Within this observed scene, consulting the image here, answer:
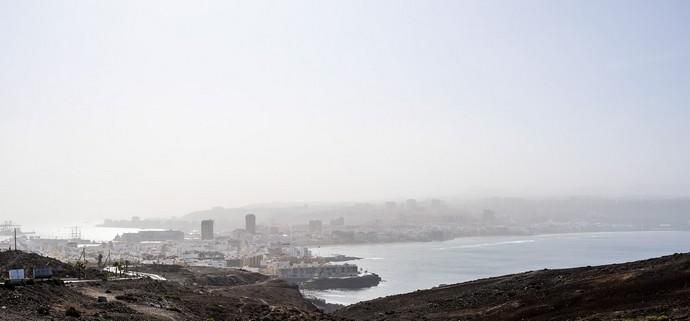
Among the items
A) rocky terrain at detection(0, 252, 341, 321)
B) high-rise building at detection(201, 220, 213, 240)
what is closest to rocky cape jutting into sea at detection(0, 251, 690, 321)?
rocky terrain at detection(0, 252, 341, 321)

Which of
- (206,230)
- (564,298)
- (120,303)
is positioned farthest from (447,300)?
(206,230)

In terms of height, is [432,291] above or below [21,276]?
below

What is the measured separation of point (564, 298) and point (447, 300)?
6.97m

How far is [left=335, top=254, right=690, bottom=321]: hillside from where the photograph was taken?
61.0ft

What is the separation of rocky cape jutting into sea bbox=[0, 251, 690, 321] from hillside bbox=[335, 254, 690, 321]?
0.12 ft

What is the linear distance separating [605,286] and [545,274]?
7435 mm

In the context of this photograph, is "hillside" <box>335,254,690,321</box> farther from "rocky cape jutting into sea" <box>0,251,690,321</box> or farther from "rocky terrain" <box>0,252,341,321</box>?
"rocky terrain" <box>0,252,341,321</box>

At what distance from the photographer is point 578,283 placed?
81.3 feet

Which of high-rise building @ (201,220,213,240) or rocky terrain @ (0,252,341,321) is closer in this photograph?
rocky terrain @ (0,252,341,321)

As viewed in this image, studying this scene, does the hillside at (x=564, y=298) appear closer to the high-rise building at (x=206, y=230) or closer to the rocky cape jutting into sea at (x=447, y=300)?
the rocky cape jutting into sea at (x=447, y=300)

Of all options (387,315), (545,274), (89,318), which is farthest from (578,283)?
(89,318)

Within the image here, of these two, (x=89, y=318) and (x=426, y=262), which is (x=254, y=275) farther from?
(x=426, y=262)

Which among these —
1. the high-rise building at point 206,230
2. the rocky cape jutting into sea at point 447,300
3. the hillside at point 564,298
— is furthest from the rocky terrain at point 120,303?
the high-rise building at point 206,230

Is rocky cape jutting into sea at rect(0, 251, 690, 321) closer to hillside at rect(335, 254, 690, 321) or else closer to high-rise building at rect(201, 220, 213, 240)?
hillside at rect(335, 254, 690, 321)
